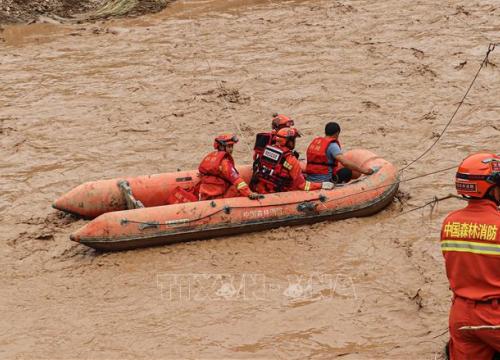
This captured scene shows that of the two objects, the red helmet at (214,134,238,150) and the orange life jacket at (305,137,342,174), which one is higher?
the red helmet at (214,134,238,150)

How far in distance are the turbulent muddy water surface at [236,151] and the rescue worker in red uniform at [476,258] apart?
4.26 feet

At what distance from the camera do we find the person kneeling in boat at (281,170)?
7.15 metres

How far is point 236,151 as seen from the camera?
934cm

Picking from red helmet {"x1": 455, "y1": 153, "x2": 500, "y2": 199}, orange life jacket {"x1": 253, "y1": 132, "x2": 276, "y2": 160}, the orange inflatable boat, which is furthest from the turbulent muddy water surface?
red helmet {"x1": 455, "y1": 153, "x2": 500, "y2": 199}

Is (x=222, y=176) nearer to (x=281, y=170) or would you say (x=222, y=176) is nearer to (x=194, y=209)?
(x=194, y=209)

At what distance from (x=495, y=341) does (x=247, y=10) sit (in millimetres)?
12524

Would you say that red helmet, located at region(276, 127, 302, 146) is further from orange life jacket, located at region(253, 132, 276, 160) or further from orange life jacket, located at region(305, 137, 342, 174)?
orange life jacket, located at region(305, 137, 342, 174)

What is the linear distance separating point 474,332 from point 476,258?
0.40 meters

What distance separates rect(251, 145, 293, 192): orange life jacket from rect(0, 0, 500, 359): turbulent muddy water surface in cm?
50

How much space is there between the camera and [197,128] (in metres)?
9.98

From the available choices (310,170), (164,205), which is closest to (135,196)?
(164,205)

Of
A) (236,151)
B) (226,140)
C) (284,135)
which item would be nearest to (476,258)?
(284,135)

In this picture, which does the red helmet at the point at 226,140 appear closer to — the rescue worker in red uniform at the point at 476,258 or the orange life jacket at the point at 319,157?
the orange life jacket at the point at 319,157

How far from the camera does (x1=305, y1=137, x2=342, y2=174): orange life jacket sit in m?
7.52
